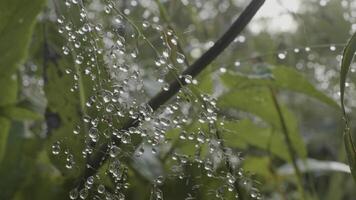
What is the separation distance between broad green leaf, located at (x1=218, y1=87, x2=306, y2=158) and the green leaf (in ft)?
0.85

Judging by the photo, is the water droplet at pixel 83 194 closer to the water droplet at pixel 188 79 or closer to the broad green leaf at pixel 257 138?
the water droplet at pixel 188 79

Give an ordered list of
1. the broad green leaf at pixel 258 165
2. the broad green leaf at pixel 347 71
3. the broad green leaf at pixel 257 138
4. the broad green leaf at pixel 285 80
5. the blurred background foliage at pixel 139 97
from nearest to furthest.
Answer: the broad green leaf at pixel 347 71 → the blurred background foliage at pixel 139 97 → the broad green leaf at pixel 285 80 → the broad green leaf at pixel 257 138 → the broad green leaf at pixel 258 165

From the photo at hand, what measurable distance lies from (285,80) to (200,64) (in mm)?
233

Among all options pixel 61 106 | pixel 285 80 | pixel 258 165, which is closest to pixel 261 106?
pixel 285 80

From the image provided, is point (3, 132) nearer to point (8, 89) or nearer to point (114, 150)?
point (8, 89)

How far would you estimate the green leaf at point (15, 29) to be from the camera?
1.89 ft

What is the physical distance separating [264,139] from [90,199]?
0.39 metres

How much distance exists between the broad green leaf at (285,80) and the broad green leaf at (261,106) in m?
0.03

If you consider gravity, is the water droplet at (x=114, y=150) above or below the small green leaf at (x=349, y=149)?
below

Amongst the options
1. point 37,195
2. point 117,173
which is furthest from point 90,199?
point 37,195

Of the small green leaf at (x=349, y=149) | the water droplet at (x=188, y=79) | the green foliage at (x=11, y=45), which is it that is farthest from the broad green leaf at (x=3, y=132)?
the small green leaf at (x=349, y=149)

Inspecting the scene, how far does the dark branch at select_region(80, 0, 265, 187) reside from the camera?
0.44m

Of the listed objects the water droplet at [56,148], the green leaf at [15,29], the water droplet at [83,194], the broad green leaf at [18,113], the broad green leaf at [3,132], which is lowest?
the water droplet at [83,194]

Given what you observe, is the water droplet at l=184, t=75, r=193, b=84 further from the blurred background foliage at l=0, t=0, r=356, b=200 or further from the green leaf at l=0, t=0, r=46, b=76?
the green leaf at l=0, t=0, r=46, b=76
